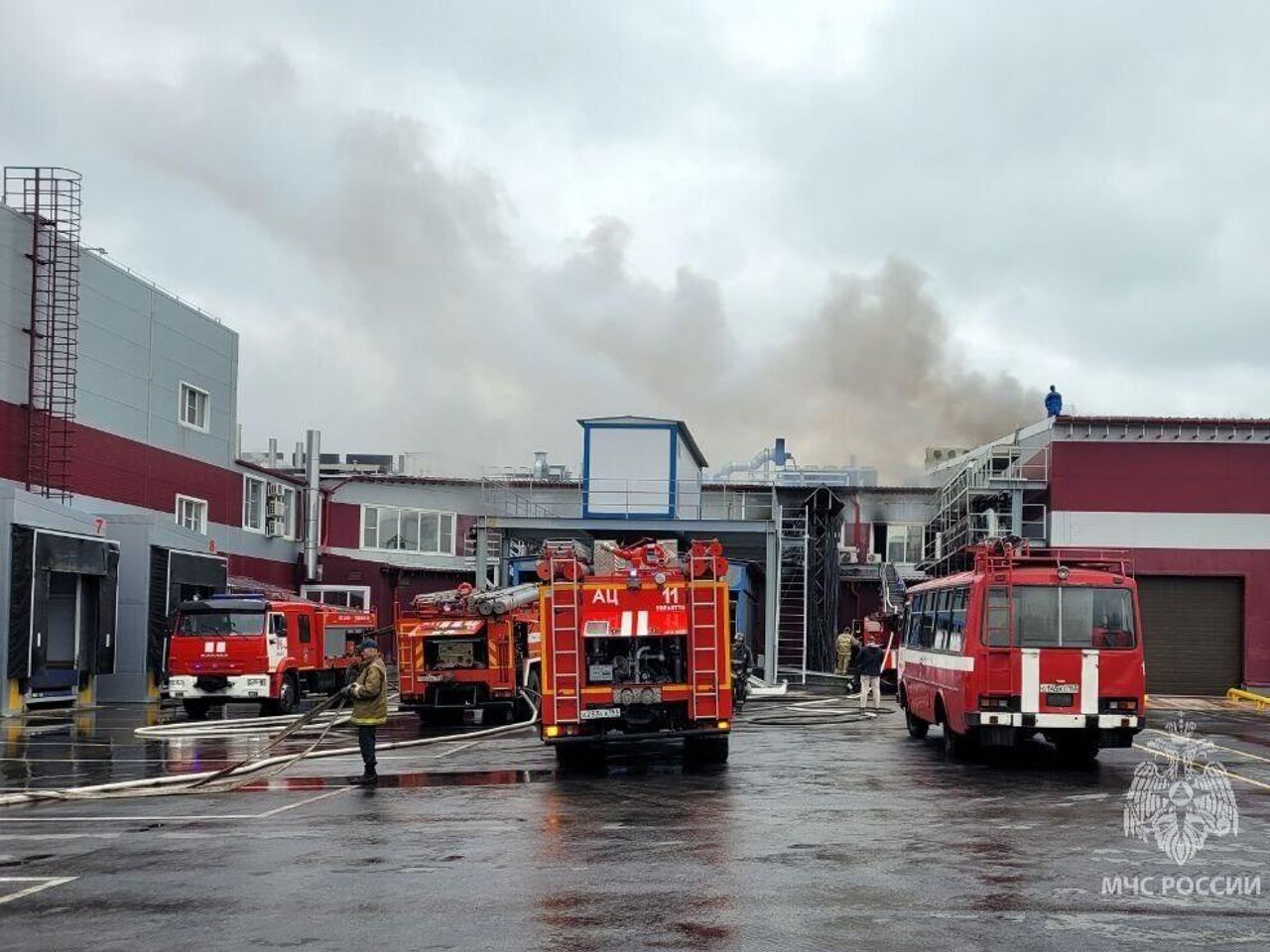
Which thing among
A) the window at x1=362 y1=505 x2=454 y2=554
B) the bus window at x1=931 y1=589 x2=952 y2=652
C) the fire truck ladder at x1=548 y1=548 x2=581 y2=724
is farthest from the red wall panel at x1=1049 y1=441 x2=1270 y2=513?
the fire truck ladder at x1=548 y1=548 x2=581 y2=724

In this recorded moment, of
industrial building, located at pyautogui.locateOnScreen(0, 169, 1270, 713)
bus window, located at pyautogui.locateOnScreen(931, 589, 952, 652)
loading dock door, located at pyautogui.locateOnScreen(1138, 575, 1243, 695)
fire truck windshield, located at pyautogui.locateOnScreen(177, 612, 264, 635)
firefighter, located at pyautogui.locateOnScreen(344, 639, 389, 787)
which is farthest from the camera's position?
loading dock door, located at pyautogui.locateOnScreen(1138, 575, 1243, 695)

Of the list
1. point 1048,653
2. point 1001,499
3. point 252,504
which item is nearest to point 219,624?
point 252,504

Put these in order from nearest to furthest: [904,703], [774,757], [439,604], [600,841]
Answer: [600,841] < [774,757] < [904,703] < [439,604]

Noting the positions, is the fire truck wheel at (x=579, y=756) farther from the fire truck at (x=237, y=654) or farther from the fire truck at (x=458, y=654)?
the fire truck at (x=237, y=654)

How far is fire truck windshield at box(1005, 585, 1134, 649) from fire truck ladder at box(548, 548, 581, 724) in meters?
5.60

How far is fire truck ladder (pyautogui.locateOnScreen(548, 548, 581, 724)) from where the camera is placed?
61.0 feet

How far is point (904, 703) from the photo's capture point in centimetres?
2497

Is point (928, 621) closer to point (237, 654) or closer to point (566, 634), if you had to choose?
point (566, 634)

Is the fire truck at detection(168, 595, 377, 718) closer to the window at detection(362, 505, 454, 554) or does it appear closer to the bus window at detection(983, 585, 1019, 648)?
the bus window at detection(983, 585, 1019, 648)

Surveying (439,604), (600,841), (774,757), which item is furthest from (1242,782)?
(439,604)

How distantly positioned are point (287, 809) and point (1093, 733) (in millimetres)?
10081

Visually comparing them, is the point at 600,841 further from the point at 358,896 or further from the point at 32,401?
the point at 32,401

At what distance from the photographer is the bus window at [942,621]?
20922mm

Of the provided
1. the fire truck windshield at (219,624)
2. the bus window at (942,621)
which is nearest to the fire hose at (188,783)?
the bus window at (942,621)
